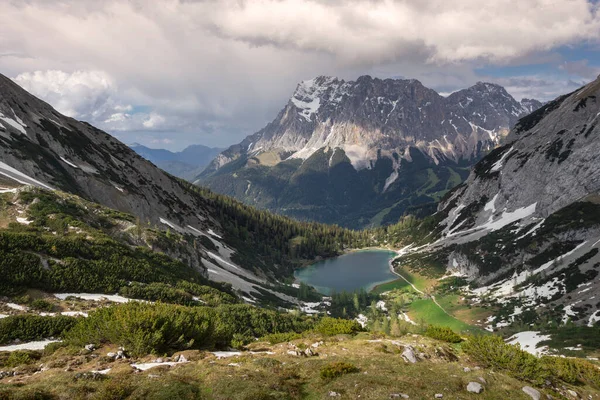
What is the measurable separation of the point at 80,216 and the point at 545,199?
196 metres

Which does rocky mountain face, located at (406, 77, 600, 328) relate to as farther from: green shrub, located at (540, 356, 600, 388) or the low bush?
the low bush

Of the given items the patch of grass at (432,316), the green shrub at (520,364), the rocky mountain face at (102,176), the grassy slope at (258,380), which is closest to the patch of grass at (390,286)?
the patch of grass at (432,316)

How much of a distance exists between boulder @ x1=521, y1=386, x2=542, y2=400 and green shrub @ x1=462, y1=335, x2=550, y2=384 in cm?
236

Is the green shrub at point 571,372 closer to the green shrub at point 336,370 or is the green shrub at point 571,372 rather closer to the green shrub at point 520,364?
the green shrub at point 520,364

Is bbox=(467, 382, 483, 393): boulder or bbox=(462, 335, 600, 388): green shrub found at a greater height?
bbox=(467, 382, 483, 393): boulder

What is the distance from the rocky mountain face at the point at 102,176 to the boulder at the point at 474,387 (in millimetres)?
58698

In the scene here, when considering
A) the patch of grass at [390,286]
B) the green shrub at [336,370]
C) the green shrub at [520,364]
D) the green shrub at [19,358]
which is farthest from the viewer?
the patch of grass at [390,286]

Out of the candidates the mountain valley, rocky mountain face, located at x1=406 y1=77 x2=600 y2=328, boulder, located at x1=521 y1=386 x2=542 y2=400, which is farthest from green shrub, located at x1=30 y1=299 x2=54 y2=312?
rocky mountain face, located at x1=406 y1=77 x2=600 y2=328

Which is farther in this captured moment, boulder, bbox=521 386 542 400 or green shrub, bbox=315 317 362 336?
green shrub, bbox=315 317 362 336

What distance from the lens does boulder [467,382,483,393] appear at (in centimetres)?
1750

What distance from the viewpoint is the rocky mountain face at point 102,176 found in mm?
82250

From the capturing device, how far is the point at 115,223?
2292 inches

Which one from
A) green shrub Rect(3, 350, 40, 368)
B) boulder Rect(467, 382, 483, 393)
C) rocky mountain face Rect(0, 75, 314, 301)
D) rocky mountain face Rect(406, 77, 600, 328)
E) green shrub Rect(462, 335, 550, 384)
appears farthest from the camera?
rocky mountain face Rect(406, 77, 600, 328)

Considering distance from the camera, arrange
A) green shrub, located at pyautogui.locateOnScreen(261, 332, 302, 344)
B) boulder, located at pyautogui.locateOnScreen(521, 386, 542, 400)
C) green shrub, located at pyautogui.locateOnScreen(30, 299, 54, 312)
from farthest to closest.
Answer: green shrub, located at pyautogui.locateOnScreen(261, 332, 302, 344) → green shrub, located at pyautogui.locateOnScreen(30, 299, 54, 312) → boulder, located at pyautogui.locateOnScreen(521, 386, 542, 400)
